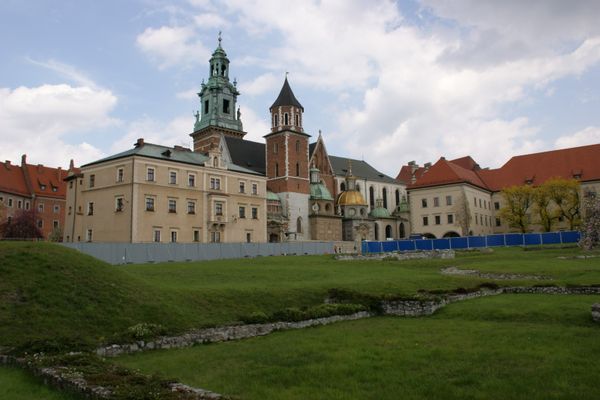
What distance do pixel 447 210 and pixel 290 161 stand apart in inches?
1041

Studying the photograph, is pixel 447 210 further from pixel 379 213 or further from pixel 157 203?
pixel 157 203

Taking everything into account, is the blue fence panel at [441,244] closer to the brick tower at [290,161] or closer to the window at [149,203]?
the brick tower at [290,161]

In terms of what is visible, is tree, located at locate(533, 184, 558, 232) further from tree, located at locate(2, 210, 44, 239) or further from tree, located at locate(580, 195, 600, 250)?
tree, located at locate(2, 210, 44, 239)

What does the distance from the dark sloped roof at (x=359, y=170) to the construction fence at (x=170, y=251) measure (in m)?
45.2

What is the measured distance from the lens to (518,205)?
76500mm

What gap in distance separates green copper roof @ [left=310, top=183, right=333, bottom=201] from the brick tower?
2594 millimetres

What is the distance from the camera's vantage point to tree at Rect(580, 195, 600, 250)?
46.7 m

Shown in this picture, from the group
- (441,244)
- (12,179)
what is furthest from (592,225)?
(12,179)

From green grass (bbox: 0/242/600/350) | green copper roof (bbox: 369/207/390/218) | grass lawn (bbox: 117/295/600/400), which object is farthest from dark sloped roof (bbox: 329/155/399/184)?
grass lawn (bbox: 117/295/600/400)

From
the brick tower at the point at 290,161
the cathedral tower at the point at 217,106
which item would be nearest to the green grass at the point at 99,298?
the brick tower at the point at 290,161

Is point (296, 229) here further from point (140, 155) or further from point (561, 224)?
point (561, 224)

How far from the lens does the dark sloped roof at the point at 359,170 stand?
341ft

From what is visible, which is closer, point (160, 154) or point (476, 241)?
point (160, 154)

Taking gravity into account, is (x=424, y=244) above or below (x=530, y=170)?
below
